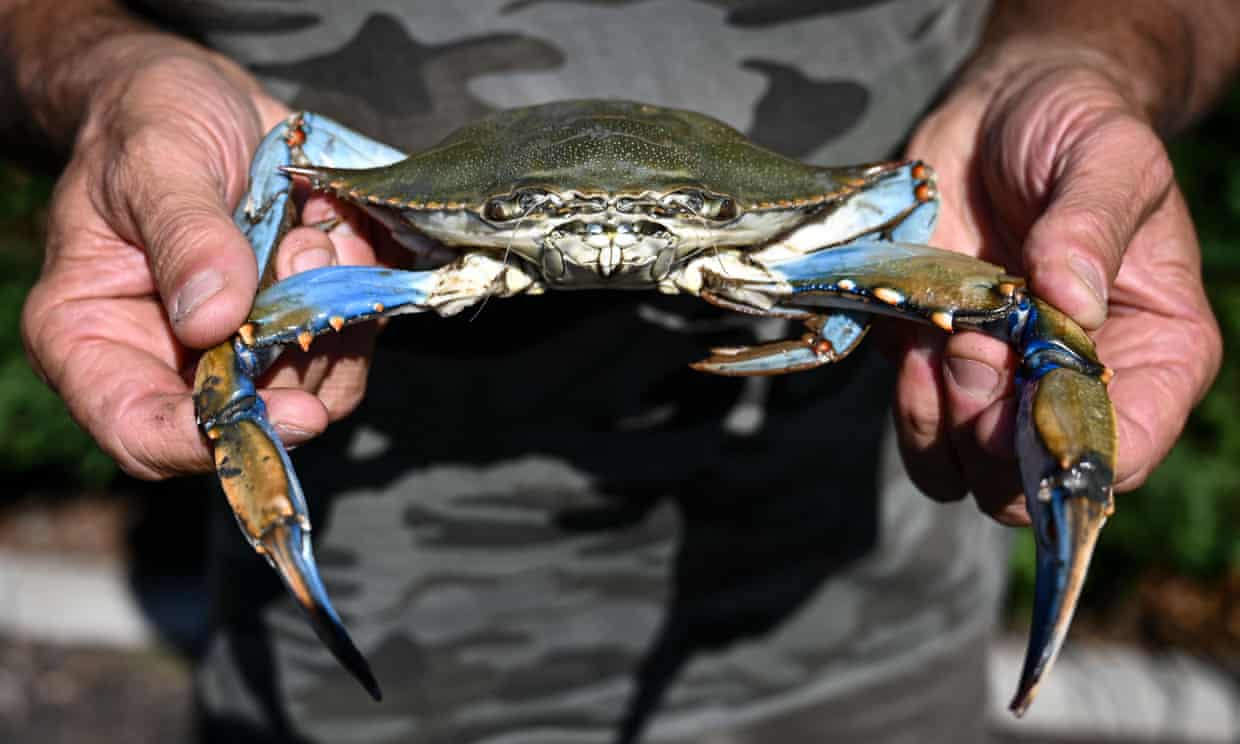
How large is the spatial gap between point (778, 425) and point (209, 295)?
1.35 meters

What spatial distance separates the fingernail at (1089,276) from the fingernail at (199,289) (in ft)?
4.16

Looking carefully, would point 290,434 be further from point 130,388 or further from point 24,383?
point 24,383

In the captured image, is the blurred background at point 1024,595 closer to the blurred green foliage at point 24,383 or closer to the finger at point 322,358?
the blurred green foliage at point 24,383

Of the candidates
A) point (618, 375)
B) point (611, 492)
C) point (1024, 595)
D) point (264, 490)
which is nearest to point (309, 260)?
point (264, 490)

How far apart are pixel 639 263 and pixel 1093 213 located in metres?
0.72

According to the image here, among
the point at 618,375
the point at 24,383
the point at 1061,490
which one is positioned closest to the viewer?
the point at 1061,490

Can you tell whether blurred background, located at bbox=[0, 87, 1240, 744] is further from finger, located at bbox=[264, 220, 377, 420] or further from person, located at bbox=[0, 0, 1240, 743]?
finger, located at bbox=[264, 220, 377, 420]

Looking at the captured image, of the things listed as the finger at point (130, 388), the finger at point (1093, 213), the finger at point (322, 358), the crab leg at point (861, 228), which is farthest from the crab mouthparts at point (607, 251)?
the finger at point (1093, 213)

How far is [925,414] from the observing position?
1954 mm

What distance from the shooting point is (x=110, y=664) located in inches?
182

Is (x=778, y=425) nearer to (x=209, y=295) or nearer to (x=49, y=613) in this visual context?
(x=209, y=295)

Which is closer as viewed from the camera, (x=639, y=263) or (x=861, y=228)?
(x=639, y=263)

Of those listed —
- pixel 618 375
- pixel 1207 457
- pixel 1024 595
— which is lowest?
pixel 1024 595

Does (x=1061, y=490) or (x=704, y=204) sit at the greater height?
(x=704, y=204)
